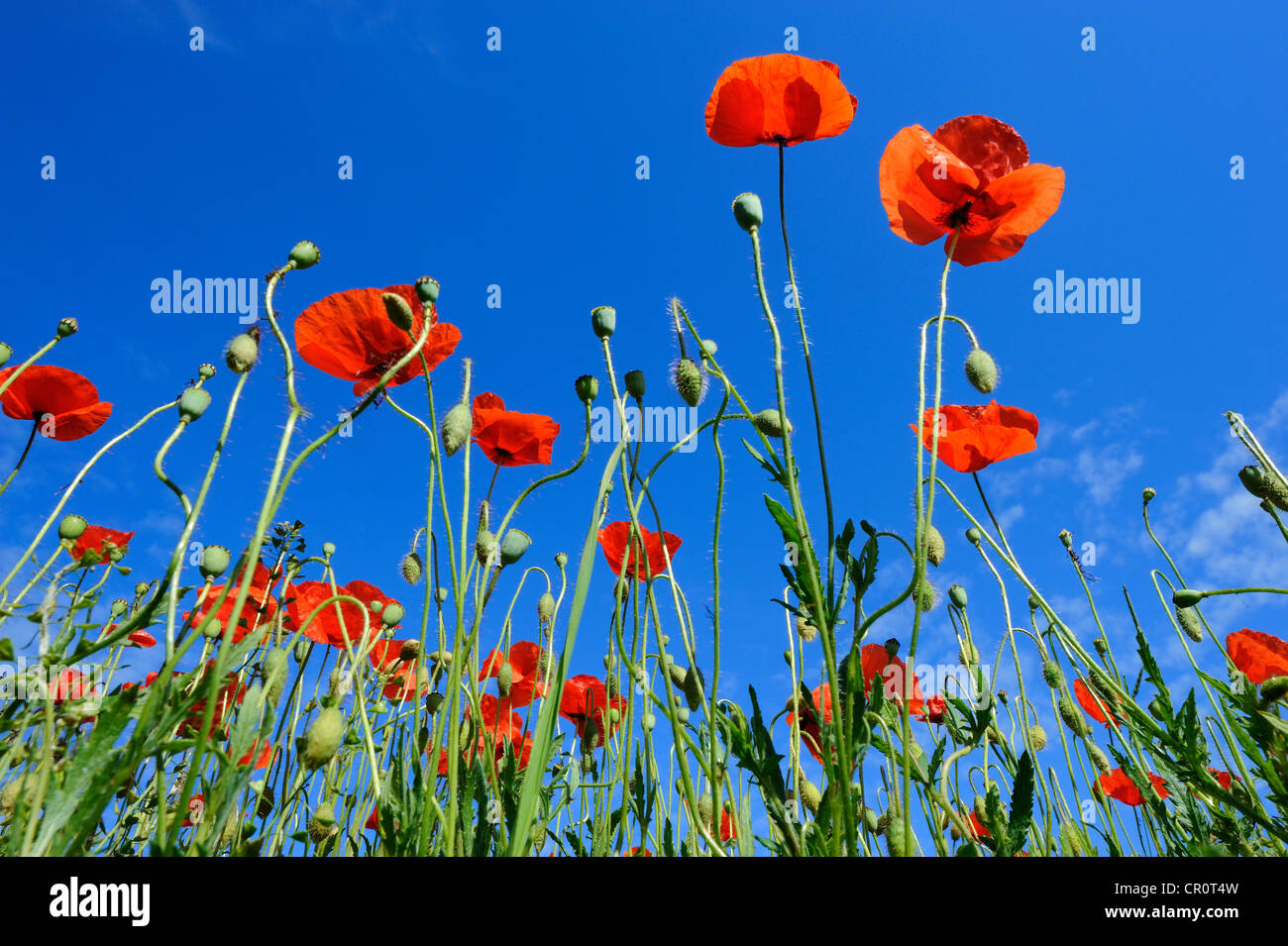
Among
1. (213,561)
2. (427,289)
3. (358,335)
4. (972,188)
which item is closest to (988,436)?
(972,188)

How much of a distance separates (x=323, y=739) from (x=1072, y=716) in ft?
6.87

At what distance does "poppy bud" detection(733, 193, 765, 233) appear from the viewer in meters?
1.24

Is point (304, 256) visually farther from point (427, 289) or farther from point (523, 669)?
point (523, 669)

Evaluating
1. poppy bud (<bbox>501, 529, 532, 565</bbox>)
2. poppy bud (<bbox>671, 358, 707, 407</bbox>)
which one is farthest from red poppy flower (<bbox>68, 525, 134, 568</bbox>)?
poppy bud (<bbox>671, 358, 707, 407</bbox>)

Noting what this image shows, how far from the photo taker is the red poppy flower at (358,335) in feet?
4.75

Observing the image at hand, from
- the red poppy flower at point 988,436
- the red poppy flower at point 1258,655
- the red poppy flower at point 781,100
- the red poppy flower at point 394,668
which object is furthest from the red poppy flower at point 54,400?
the red poppy flower at point 1258,655

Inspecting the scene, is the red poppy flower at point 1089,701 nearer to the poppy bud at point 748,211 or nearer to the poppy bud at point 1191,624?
the poppy bud at point 1191,624

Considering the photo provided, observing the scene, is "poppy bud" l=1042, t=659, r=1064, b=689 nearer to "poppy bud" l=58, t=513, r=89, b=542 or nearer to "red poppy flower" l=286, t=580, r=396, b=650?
Result: "red poppy flower" l=286, t=580, r=396, b=650

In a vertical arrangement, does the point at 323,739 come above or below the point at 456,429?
below

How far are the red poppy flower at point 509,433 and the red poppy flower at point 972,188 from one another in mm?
1032

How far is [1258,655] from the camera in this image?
72.4 inches
